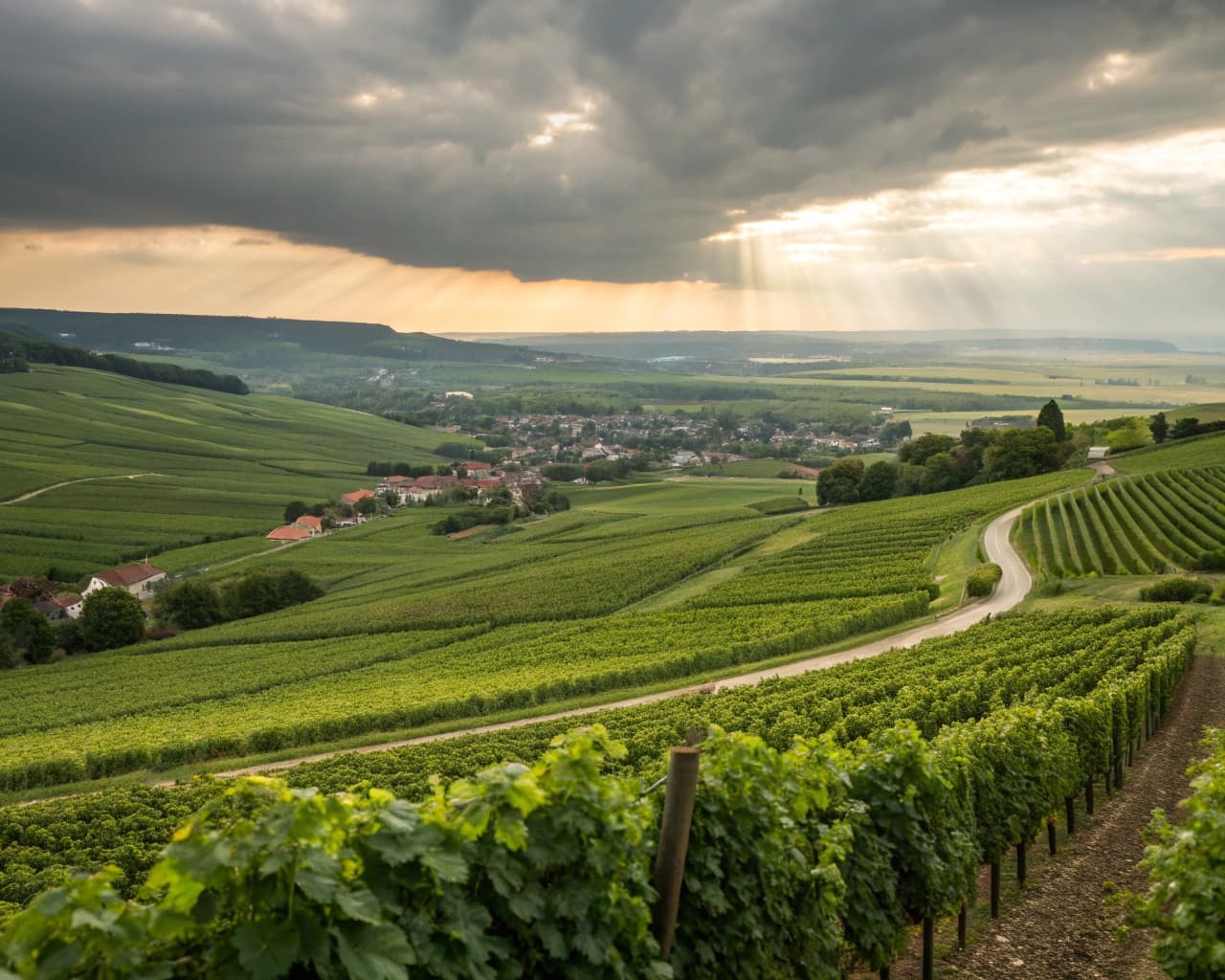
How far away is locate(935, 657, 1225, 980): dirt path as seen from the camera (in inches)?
409

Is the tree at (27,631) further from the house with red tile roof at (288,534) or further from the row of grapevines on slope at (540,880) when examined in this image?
the row of grapevines on slope at (540,880)

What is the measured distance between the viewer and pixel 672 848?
672 cm

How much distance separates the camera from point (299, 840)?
484cm

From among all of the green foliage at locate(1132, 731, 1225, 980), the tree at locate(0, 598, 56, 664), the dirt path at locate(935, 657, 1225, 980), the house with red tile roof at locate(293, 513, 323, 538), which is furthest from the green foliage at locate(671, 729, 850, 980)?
the house with red tile roof at locate(293, 513, 323, 538)

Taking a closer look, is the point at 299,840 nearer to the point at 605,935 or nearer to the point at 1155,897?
the point at 605,935

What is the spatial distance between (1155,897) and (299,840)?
7920 mm

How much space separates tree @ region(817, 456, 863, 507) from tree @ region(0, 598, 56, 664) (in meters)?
75.0

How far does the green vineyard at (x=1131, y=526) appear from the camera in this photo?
50156 mm

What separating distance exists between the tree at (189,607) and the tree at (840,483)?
6374cm

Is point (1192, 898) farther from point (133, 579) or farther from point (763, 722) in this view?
point (133, 579)

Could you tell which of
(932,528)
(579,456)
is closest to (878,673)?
(932,528)

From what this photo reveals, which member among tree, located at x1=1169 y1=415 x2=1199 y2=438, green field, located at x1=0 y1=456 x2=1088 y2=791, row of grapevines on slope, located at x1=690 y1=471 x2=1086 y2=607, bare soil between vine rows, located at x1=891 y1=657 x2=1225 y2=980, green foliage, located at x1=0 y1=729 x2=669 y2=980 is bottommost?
green field, located at x1=0 y1=456 x2=1088 y2=791

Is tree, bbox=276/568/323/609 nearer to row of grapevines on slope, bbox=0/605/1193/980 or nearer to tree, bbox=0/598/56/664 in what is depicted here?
tree, bbox=0/598/56/664

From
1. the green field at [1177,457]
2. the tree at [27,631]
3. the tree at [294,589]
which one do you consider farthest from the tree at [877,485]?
the tree at [27,631]
